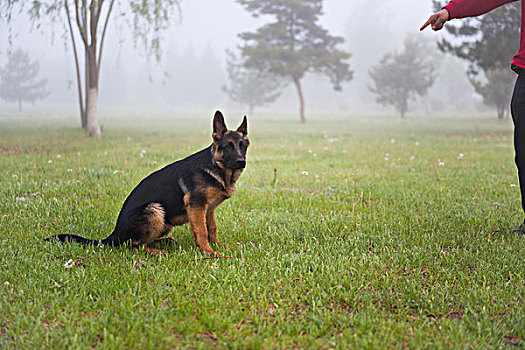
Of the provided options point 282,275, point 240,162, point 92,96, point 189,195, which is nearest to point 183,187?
point 189,195

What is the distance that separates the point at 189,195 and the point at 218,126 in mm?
663

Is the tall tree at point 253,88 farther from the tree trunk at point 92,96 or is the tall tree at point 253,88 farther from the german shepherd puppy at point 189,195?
the german shepherd puppy at point 189,195

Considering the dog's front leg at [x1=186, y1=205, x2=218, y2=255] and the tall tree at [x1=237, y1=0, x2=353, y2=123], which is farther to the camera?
the tall tree at [x1=237, y1=0, x2=353, y2=123]

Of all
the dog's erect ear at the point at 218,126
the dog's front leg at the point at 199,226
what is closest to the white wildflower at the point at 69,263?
the dog's front leg at the point at 199,226

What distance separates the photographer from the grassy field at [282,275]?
93.2 inches

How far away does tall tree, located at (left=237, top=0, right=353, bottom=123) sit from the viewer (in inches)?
1238

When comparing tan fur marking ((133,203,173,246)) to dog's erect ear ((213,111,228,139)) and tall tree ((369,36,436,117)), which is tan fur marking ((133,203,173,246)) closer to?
dog's erect ear ((213,111,228,139))

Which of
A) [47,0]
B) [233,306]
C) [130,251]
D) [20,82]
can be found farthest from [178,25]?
[20,82]

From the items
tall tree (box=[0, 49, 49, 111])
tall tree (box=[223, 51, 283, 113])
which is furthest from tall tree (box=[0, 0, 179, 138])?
tall tree (box=[0, 49, 49, 111])

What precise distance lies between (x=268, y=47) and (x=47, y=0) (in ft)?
66.8

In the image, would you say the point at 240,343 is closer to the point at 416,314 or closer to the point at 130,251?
the point at 416,314

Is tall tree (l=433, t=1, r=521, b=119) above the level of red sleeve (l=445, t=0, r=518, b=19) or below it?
above

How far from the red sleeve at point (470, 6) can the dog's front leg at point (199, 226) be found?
307 centimetres

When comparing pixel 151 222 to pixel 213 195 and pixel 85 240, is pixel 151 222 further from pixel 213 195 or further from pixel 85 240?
pixel 85 240
